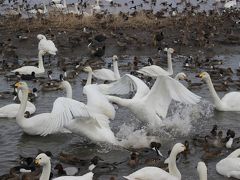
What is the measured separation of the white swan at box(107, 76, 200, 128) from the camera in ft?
41.3

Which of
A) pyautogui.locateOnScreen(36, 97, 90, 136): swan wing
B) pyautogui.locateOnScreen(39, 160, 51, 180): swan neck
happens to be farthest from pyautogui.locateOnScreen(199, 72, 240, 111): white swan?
pyautogui.locateOnScreen(39, 160, 51, 180): swan neck

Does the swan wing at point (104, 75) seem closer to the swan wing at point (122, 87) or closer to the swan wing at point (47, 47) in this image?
the swan wing at point (122, 87)

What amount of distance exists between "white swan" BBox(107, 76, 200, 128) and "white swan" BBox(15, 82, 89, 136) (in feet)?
4.83

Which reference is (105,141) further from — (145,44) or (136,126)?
(145,44)

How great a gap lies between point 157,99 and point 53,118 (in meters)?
2.70

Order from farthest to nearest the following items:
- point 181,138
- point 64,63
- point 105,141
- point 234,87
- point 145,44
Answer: point 145,44, point 64,63, point 234,87, point 181,138, point 105,141

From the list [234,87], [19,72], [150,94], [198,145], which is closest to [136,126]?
[150,94]

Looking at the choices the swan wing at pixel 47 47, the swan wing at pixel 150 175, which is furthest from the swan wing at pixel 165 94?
the swan wing at pixel 47 47

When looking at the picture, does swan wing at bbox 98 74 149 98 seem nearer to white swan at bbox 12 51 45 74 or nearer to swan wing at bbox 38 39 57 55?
white swan at bbox 12 51 45 74

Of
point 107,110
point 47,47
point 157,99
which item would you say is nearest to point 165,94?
point 157,99

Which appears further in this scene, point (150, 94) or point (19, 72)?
point (19, 72)

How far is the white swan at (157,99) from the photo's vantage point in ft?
41.3

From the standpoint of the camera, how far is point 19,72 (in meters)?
18.9

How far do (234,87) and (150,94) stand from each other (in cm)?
541
